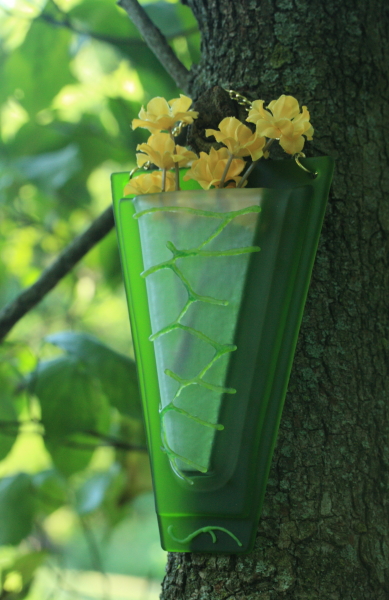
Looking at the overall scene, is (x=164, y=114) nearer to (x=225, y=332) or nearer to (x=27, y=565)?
(x=225, y=332)

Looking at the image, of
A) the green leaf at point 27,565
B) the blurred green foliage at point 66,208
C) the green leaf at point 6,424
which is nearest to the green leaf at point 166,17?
the blurred green foliage at point 66,208

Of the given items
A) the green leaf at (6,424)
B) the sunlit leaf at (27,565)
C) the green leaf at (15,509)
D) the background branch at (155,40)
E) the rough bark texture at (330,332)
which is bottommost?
the sunlit leaf at (27,565)

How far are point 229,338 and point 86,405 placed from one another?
37cm

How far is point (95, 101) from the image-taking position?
2.97ft

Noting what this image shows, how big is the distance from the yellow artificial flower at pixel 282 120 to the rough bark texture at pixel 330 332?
57 millimetres

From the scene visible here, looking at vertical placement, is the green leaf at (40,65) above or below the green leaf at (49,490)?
Answer: above

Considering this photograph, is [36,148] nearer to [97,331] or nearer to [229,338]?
[229,338]

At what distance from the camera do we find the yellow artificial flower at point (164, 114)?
11.4 inches

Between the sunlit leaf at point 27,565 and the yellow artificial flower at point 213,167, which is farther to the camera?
the sunlit leaf at point 27,565

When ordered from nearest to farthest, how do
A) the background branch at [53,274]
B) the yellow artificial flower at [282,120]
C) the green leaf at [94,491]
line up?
the yellow artificial flower at [282,120]
the background branch at [53,274]
the green leaf at [94,491]

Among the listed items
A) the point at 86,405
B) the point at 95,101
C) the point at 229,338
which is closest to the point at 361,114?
the point at 229,338

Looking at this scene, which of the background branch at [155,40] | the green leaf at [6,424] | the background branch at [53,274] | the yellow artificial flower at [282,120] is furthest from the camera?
the green leaf at [6,424]

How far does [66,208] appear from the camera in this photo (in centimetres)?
84

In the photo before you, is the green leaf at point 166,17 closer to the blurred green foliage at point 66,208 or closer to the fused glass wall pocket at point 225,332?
the blurred green foliage at point 66,208
